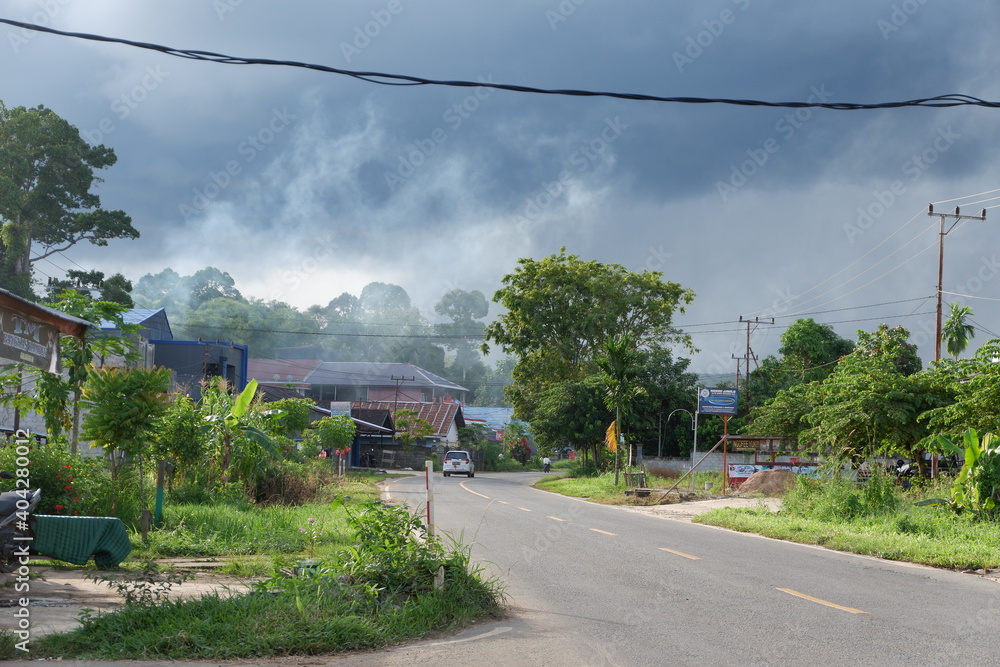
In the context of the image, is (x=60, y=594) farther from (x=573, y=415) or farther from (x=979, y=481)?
(x=573, y=415)

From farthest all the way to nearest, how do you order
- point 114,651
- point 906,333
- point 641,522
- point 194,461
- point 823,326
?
point 823,326 → point 906,333 → point 641,522 → point 194,461 → point 114,651

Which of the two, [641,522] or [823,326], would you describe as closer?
[641,522]

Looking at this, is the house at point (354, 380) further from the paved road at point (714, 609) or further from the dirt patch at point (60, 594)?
the dirt patch at point (60, 594)

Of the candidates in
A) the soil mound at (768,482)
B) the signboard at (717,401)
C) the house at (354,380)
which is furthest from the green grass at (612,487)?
the house at (354,380)

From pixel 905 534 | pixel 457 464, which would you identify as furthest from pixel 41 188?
pixel 905 534

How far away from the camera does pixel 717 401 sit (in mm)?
33781

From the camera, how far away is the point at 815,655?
280 inches

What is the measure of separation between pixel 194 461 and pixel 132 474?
1.92m

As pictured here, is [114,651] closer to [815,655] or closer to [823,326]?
[815,655]

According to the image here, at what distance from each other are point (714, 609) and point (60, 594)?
690 cm

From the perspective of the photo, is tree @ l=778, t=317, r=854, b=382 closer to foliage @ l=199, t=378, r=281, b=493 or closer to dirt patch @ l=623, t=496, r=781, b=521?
dirt patch @ l=623, t=496, r=781, b=521

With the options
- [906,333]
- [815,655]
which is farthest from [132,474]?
[906,333]

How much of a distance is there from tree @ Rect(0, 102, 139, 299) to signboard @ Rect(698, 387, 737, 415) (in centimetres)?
3386

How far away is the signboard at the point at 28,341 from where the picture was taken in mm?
9055
